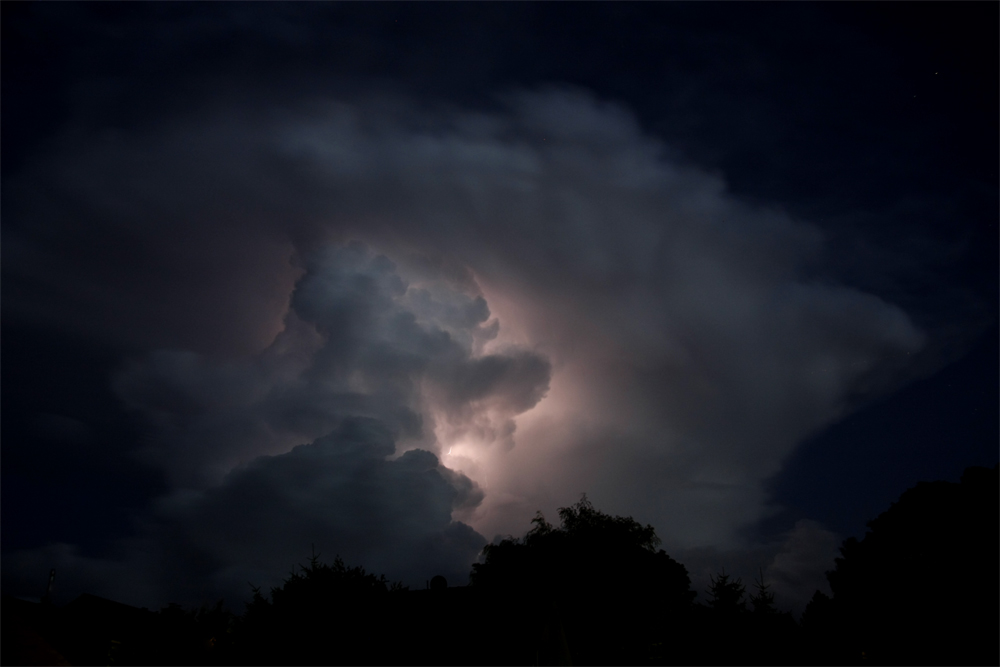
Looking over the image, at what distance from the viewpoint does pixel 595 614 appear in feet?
223

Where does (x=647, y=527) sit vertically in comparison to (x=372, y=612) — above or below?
above

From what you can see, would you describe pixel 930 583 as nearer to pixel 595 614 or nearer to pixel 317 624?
pixel 595 614

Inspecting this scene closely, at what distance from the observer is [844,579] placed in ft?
204

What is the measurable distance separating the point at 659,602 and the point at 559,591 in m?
11.5

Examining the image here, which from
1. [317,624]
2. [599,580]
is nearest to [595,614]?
[599,580]

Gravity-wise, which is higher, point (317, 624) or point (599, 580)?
point (599, 580)

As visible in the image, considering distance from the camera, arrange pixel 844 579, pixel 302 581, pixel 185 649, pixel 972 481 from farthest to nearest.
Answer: pixel 844 579 < pixel 972 481 < pixel 302 581 < pixel 185 649

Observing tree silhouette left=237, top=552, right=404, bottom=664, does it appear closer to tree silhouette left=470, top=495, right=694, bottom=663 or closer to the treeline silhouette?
the treeline silhouette

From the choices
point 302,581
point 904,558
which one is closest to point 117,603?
point 302,581

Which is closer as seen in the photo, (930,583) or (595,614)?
(930,583)

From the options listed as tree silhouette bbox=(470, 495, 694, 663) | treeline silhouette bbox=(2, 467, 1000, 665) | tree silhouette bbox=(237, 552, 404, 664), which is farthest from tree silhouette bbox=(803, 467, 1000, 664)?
tree silhouette bbox=(237, 552, 404, 664)

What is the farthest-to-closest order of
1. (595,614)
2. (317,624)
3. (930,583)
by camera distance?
(595,614) → (930,583) → (317,624)

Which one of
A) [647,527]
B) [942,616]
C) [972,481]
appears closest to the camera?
[942,616]

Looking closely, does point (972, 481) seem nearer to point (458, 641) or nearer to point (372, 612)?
point (458, 641)
